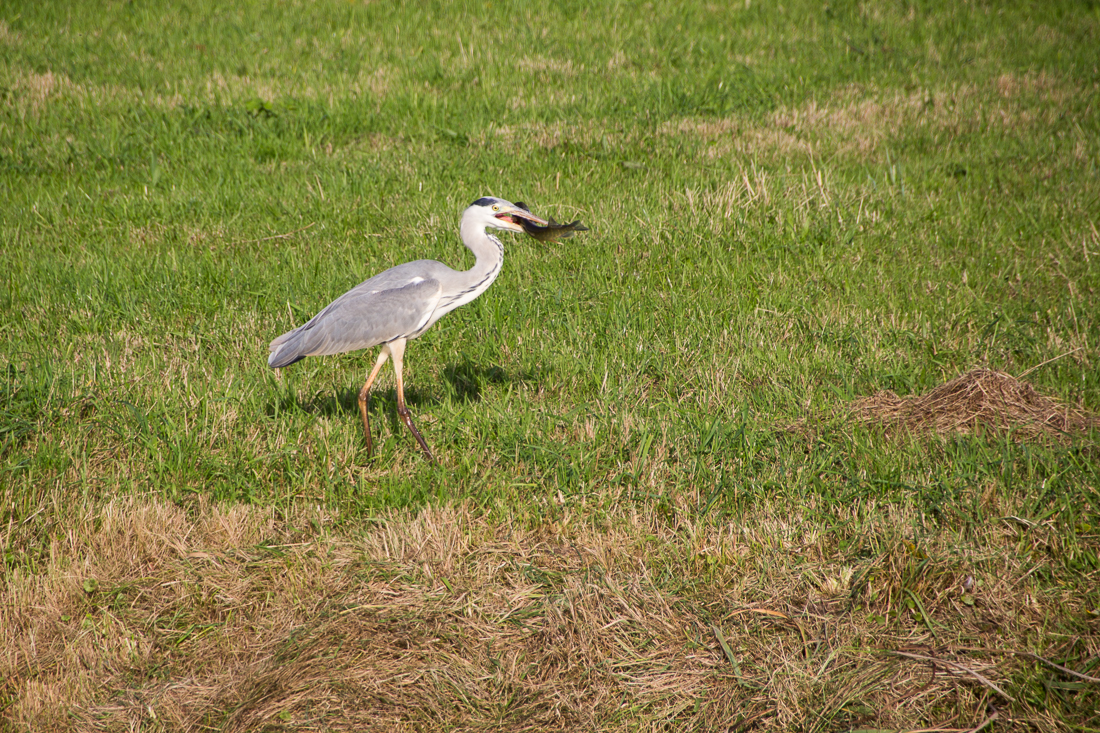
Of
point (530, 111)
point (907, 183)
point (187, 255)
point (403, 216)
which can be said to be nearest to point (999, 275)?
point (907, 183)

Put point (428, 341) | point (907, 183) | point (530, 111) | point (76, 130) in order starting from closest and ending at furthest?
point (428, 341) → point (907, 183) → point (76, 130) → point (530, 111)

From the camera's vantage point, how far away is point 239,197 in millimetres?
7391

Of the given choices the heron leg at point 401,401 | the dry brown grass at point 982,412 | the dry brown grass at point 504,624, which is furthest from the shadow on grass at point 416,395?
the dry brown grass at point 982,412

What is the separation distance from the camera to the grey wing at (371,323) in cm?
430

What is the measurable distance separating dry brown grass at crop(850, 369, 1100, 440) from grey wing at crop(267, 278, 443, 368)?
7.84 ft

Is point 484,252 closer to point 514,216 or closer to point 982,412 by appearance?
point 514,216

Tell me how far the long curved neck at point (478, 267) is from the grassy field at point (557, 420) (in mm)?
652

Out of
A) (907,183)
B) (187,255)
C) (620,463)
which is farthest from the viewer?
(907,183)

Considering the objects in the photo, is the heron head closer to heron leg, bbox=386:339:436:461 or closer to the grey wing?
the grey wing

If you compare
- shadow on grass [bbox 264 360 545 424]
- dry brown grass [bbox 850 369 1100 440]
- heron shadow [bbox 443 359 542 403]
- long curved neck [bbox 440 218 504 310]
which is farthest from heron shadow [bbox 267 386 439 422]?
dry brown grass [bbox 850 369 1100 440]

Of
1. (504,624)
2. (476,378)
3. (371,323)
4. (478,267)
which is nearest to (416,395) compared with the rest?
(476,378)

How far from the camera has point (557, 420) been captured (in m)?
4.44

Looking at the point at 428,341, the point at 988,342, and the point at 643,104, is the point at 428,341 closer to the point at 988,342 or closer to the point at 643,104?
the point at 988,342

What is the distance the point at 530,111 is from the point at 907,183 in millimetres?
4056
